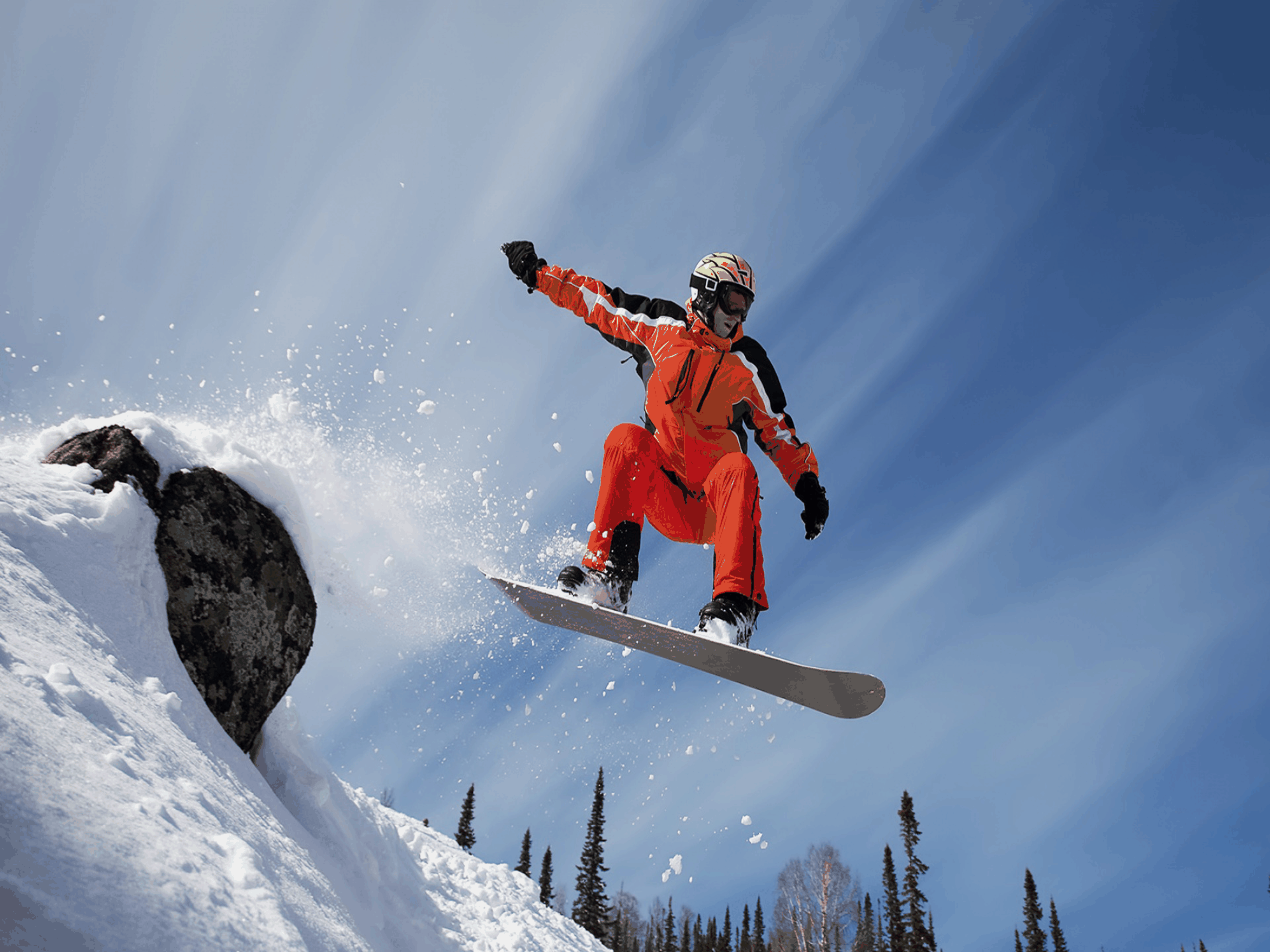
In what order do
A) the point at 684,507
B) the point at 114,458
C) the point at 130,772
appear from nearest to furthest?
1. the point at 130,772
2. the point at 114,458
3. the point at 684,507

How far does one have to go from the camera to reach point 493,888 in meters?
12.1

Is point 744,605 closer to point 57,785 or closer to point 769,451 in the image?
point 769,451

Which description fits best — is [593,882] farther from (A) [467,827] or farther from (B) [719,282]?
(B) [719,282]

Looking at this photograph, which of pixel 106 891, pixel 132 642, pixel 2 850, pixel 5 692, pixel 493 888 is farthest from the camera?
pixel 493 888

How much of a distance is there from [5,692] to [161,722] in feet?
3.25

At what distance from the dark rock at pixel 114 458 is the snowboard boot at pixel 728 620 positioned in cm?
399

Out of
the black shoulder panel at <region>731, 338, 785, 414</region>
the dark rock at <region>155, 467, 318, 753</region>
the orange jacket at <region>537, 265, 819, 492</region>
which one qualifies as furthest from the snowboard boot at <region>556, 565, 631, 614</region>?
the dark rock at <region>155, 467, 318, 753</region>

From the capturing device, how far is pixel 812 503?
219 inches

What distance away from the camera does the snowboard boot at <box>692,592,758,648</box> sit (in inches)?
169

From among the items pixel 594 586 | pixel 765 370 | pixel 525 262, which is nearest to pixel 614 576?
pixel 594 586

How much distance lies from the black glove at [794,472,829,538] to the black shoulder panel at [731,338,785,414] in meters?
0.61

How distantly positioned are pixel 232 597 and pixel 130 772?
267cm

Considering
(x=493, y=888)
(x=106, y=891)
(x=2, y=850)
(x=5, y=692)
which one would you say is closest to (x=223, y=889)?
(x=106, y=891)

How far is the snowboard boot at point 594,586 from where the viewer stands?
16.0 ft
